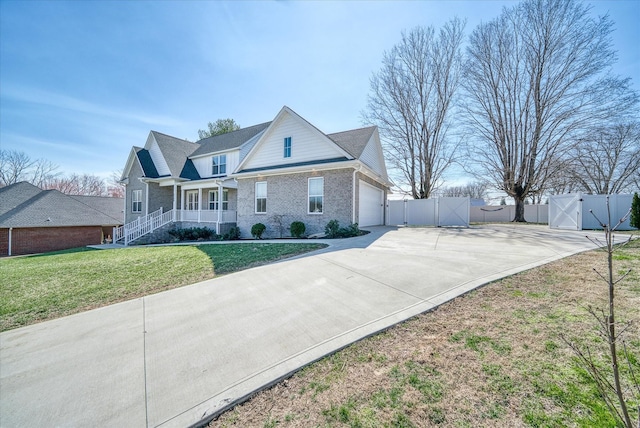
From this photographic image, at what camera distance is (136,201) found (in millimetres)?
20969

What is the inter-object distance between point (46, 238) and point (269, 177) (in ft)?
70.0

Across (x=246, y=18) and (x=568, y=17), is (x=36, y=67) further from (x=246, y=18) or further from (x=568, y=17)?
(x=568, y=17)

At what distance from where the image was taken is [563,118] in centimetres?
1889

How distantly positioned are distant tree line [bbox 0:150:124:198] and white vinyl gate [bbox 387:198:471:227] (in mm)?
34688

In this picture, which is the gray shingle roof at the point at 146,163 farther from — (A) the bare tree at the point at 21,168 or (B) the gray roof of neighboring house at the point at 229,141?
(A) the bare tree at the point at 21,168

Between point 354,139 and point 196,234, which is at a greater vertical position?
point 354,139

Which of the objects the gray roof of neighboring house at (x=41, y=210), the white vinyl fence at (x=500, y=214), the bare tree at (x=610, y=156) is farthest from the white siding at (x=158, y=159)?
the bare tree at (x=610, y=156)

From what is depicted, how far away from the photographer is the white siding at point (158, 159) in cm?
1995

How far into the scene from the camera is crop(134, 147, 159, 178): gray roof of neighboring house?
785 inches

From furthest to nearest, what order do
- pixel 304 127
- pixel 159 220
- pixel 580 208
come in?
pixel 159 220, pixel 304 127, pixel 580 208

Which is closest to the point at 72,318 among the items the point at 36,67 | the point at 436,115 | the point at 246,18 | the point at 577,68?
the point at 246,18

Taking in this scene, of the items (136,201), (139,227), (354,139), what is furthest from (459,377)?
(136,201)

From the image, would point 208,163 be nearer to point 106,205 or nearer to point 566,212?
point 106,205

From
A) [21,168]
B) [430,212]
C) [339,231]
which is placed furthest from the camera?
[21,168]
